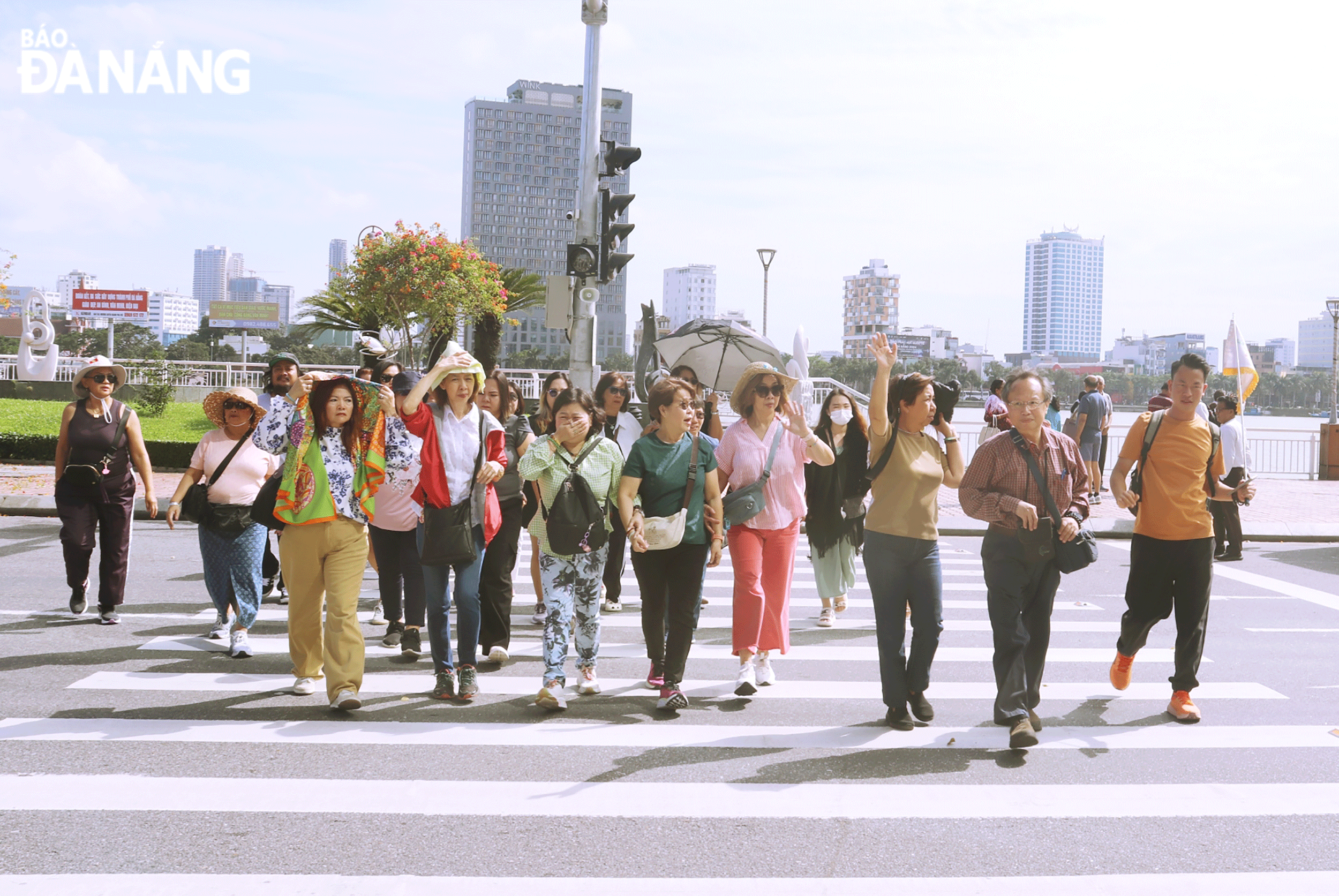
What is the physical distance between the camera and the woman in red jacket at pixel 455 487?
227 inches

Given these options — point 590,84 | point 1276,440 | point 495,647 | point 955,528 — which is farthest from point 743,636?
point 1276,440

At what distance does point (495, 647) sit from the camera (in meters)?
6.75

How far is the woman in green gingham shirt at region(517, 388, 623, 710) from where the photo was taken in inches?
223

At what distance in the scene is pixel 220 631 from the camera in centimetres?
714

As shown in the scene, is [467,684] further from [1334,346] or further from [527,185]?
[527,185]

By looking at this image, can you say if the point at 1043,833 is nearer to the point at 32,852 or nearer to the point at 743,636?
the point at 743,636

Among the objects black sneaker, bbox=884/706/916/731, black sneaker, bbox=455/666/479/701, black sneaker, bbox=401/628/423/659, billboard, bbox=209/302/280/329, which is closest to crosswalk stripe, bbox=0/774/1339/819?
black sneaker, bbox=884/706/916/731

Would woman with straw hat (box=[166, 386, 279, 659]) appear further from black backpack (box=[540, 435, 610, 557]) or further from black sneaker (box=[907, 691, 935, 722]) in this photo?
black sneaker (box=[907, 691, 935, 722])

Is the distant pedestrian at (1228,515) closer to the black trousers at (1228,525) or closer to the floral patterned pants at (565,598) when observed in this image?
the black trousers at (1228,525)

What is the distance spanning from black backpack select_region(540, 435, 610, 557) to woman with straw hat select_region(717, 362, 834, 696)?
0.75 meters

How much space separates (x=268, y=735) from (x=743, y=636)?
2510mm

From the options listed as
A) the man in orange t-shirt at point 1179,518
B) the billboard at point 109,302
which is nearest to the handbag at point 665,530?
the man in orange t-shirt at point 1179,518

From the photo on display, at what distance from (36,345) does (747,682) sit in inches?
1262

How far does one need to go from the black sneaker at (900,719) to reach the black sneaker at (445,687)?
91.3 inches
